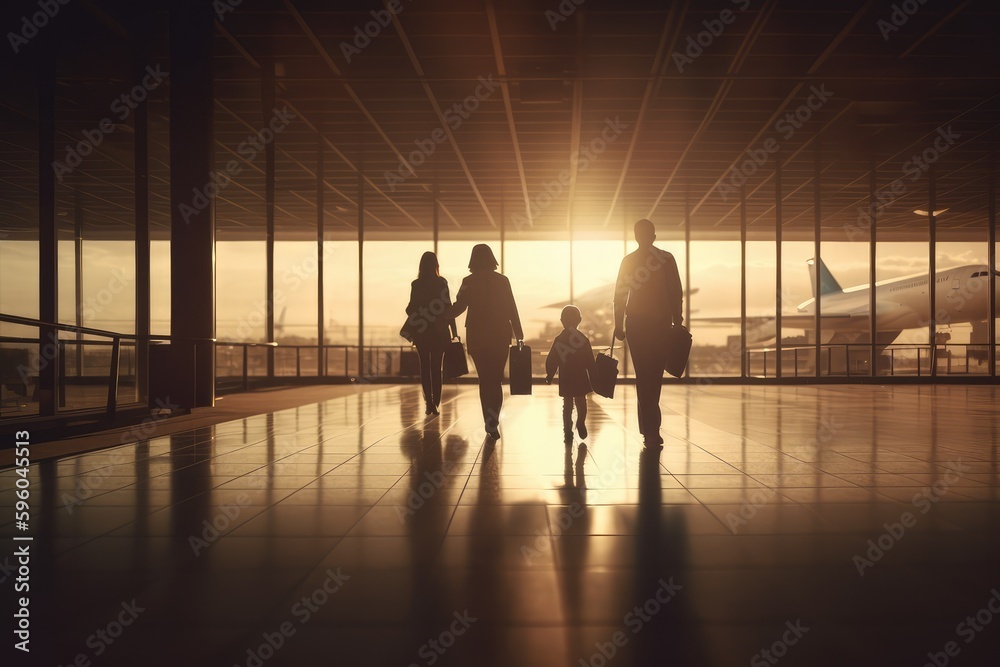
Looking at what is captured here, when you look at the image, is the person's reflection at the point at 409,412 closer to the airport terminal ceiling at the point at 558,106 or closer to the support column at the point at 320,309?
the airport terminal ceiling at the point at 558,106

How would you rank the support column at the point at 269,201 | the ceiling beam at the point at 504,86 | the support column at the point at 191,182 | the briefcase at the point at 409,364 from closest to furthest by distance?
the support column at the point at 191,182 < the ceiling beam at the point at 504,86 < the support column at the point at 269,201 < the briefcase at the point at 409,364

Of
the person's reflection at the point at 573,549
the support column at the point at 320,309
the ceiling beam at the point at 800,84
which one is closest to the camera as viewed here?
the person's reflection at the point at 573,549

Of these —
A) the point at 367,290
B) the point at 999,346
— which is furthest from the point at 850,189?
the point at 367,290

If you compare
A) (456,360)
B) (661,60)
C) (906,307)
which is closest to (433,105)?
(661,60)

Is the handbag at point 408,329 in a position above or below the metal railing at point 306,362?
above

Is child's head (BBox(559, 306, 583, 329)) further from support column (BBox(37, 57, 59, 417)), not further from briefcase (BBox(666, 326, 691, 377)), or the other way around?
support column (BBox(37, 57, 59, 417))

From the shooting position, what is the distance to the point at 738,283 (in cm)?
1803

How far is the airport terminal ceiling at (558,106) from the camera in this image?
9.03 m

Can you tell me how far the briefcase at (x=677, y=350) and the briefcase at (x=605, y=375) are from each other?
543 mm

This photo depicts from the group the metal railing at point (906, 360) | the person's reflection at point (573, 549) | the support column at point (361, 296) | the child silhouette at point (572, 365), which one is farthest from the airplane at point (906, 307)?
the person's reflection at point (573, 549)

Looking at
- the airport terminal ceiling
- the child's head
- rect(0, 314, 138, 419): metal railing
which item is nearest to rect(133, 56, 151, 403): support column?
the airport terminal ceiling

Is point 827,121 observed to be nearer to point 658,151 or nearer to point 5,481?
point 658,151

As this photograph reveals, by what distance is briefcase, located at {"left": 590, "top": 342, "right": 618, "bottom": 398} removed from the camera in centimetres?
555

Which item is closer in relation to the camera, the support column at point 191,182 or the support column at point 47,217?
the support column at point 191,182
